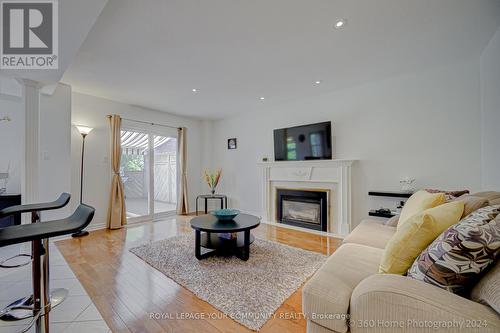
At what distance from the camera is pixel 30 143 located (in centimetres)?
271

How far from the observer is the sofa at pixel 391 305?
80 centimetres

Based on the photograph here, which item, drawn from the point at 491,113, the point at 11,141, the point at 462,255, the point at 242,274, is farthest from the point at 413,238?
the point at 11,141

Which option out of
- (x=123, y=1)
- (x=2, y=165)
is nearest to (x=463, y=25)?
(x=123, y=1)

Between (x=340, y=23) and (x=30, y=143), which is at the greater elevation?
(x=340, y=23)

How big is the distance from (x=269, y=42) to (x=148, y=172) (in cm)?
381

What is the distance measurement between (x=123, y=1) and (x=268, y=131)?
10.9ft

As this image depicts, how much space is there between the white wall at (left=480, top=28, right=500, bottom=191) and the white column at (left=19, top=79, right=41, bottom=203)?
5261 millimetres

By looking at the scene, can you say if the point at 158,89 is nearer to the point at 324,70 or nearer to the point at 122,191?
the point at 122,191

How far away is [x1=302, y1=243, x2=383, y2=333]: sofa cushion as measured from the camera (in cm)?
105

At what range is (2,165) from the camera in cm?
342

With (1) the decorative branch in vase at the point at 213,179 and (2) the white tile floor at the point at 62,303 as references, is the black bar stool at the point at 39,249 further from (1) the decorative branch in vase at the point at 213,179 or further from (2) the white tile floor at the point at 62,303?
(1) the decorative branch in vase at the point at 213,179

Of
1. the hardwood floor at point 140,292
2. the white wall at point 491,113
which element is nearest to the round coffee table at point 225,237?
the hardwood floor at point 140,292

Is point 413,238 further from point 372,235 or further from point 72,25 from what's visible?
point 72,25

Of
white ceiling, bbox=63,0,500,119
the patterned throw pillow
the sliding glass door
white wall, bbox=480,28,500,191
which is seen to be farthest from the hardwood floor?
white ceiling, bbox=63,0,500,119
